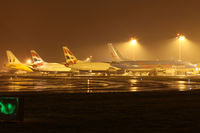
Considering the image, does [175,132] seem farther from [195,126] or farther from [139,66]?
[139,66]

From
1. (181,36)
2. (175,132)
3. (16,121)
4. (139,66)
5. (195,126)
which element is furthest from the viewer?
(181,36)

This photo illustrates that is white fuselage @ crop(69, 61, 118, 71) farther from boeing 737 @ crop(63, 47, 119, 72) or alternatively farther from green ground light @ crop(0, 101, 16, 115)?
green ground light @ crop(0, 101, 16, 115)

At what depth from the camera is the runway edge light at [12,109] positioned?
12.0 metres

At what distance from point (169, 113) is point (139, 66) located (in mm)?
77637

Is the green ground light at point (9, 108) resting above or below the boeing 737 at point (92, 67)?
below

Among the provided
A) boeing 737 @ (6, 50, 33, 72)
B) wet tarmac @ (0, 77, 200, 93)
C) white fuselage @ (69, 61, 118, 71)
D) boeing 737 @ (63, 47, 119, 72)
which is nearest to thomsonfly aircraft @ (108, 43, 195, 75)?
boeing 737 @ (63, 47, 119, 72)

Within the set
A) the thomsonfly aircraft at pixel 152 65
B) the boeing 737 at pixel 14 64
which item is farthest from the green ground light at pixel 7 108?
the boeing 737 at pixel 14 64

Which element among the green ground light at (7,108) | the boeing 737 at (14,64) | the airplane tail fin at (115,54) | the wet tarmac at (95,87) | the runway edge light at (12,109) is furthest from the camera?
the airplane tail fin at (115,54)

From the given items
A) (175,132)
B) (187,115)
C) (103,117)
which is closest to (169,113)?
(187,115)

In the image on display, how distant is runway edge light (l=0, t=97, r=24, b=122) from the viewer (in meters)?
12.0

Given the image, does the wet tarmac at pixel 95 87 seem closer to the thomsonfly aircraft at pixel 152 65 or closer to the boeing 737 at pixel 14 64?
the thomsonfly aircraft at pixel 152 65

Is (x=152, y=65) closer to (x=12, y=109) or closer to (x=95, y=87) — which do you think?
(x=95, y=87)

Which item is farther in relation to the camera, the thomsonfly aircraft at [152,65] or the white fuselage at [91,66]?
the white fuselage at [91,66]

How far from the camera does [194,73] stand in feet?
306
